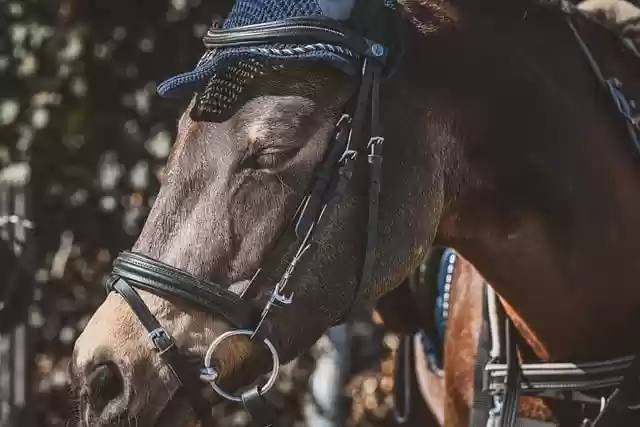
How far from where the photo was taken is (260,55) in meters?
1.70

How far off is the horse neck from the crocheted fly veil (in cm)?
26

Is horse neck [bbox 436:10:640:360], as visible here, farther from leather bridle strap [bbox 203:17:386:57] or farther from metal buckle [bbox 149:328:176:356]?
metal buckle [bbox 149:328:176:356]

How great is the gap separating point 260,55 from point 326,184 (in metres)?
0.24

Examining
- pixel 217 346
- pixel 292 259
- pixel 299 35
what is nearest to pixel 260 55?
pixel 299 35

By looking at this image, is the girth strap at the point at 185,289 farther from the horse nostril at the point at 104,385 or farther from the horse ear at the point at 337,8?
the horse ear at the point at 337,8

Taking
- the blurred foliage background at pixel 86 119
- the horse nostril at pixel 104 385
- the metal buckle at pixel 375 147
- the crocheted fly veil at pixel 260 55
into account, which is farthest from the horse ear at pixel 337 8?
the blurred foliage background at pixel 86 119

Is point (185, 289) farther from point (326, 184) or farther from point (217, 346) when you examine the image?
point (326, 184)

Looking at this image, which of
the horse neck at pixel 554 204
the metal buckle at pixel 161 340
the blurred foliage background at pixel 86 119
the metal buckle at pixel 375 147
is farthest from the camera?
the blurred foliage background at pixel 86 119

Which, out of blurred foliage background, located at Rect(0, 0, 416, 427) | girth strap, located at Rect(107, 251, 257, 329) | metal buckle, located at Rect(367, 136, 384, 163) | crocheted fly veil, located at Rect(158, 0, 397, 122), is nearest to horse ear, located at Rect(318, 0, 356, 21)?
crocheted fly veil, located at Rect(158, 0, 397, 122)

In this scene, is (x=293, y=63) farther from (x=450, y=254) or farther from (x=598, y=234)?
(x=450, y=254)

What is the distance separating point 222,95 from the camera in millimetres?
1717

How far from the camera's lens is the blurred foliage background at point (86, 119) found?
393 centimetres

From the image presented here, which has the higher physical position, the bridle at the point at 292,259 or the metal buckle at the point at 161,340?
the bridle at the point at 292,259

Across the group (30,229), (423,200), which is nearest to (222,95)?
(423,200)
